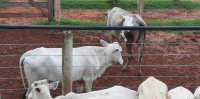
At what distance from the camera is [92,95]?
5055 mm

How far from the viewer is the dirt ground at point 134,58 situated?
27.8ft

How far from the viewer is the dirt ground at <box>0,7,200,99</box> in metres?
8.46

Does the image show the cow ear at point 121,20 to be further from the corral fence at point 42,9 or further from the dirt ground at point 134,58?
the corral fence at point 42,9

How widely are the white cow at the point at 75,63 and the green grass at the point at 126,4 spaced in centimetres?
762

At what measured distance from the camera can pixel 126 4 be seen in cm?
1579

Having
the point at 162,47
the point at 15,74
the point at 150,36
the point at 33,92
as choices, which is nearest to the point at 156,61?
the point at 162,47

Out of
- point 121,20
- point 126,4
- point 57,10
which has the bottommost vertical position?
point 126,4

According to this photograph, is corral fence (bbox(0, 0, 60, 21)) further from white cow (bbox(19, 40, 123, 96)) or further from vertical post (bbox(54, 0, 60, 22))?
white cow (bbox(19, 40, 123, 96))

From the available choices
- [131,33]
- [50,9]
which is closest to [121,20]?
[131,33]

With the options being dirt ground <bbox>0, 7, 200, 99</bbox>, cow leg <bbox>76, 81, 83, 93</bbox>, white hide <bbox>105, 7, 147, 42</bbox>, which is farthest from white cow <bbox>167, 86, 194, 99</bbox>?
white hide <bbox>105, 7, 147, 42</bbox>

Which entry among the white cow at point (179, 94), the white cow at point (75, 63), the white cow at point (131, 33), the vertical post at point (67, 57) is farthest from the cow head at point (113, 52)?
the white cow at point (179, 94)

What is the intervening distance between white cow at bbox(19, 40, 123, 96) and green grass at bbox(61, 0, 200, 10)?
7.62 meters

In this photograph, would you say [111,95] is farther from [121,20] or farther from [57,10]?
[57,10]

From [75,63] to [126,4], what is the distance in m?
8.76
